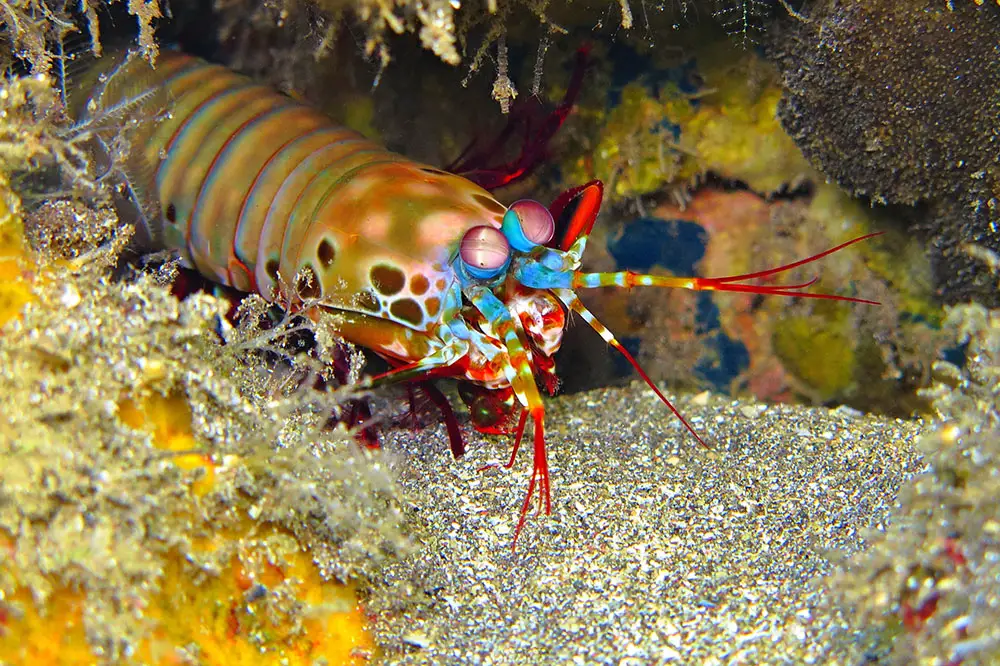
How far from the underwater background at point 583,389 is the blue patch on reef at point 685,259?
2 centimetres

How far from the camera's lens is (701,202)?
12.6 ft

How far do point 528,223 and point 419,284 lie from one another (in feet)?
1.61

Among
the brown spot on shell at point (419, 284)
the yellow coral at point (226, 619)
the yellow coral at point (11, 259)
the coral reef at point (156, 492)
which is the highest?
the brown spot on shell at point (419, 284)

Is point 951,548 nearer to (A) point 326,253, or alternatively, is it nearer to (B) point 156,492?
(B) point 156,492

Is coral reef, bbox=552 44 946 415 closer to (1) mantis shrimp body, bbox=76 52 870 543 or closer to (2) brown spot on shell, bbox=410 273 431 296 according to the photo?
(1) mantis shrimp body, bbox=76 52 870 543

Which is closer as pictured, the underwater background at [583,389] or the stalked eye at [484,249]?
the underwater background at [583,389]

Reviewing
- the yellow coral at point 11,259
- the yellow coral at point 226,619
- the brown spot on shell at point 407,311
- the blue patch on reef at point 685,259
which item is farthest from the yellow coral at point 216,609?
the blue patch on reef at point 685,259

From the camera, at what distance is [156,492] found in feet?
5.65

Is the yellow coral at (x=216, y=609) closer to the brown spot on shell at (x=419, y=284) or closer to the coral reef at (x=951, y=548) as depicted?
the brown spot on shell at (x=419, y=284)

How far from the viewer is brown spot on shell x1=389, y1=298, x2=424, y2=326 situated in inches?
112

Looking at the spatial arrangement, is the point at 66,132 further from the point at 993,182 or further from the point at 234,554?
the point at 993,182

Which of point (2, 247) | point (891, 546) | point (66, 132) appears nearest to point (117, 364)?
point (2, 247)

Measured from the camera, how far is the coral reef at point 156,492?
1.60 m

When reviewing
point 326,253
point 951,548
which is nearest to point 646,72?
point 326,253
